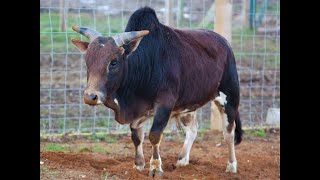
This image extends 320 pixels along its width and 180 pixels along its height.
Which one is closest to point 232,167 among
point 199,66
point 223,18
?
point 199,66

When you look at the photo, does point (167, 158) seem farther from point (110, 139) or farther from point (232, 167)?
point (110, 139)

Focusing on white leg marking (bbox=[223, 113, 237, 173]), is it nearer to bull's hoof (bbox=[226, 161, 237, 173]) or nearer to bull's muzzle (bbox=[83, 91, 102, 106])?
bull's hoof (bbox=[226, 161, 237, 173])

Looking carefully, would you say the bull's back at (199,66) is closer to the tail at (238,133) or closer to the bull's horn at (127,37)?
the tail at (238,133)

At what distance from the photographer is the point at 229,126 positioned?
841cm

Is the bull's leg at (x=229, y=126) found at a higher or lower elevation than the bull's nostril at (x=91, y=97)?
lower

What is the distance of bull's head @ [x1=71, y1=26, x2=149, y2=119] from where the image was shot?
6590 mm

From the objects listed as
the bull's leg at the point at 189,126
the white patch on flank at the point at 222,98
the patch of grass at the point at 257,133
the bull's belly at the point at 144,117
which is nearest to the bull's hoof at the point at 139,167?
the bull's belly at the point at 144,117

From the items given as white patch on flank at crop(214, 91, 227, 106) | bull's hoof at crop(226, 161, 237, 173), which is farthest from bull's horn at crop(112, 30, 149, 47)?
bull's hoof at crop(226, 161, 237, 173)

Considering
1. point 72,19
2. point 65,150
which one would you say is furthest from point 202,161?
point 72,19

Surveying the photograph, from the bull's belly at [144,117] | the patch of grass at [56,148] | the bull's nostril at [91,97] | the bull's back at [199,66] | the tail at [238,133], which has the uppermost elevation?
the bull's back at [199,66]

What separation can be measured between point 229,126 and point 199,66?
1023mm

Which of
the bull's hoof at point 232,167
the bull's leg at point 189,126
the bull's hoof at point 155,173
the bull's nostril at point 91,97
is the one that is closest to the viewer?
the bull's nostril at point 91,97

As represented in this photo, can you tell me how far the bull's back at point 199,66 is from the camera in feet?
25.1

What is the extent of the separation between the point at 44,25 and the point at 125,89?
9056mm
